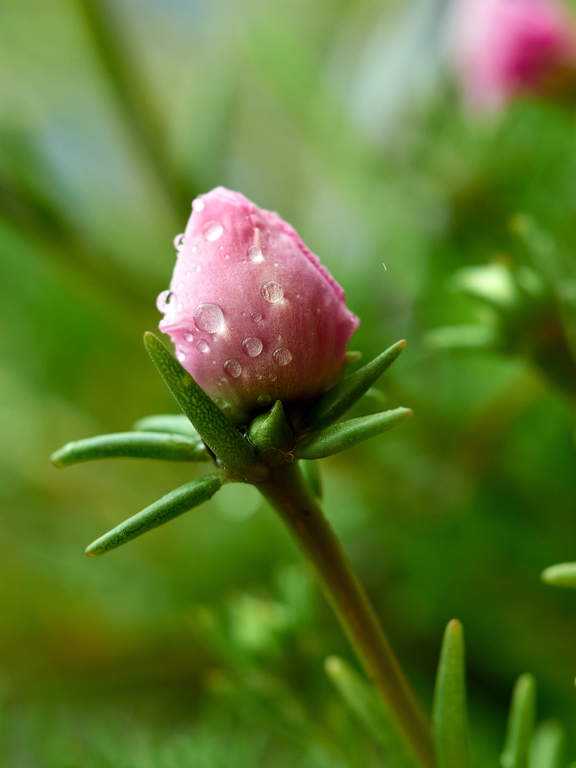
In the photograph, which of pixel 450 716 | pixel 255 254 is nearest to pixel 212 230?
pixel 255 254

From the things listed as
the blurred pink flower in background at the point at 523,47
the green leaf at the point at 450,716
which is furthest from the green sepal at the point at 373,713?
the blurred pink flower in background at the point at 523,47

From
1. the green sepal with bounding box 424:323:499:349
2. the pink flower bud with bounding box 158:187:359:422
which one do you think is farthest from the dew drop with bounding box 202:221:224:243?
the green sepal with bounding box 424:323:499:349

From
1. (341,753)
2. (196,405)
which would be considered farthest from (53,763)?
(196,405)

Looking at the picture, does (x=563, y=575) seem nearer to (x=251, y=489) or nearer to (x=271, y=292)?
(x=271, y=292)

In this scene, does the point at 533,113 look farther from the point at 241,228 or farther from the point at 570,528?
the point at 241,228

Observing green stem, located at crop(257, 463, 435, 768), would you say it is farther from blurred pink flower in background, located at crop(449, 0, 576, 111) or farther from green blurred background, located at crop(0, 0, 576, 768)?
blurred pink flower in background, located at crop(449, 0, 576, 111)
